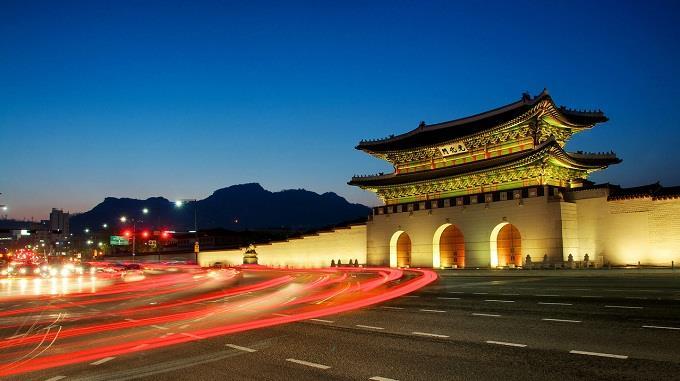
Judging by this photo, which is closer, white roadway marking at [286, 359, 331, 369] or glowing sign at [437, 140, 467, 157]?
white roadway marking at [286, 359, 331, 369]

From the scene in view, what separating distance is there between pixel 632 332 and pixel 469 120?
41154 mm

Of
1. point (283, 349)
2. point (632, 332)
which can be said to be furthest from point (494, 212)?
point (283, 349)

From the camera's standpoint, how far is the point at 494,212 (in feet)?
134

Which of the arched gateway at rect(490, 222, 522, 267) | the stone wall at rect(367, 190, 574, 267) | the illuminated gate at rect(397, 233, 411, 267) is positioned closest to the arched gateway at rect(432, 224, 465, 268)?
the stone wall at rect(367, 190, 574, 267)

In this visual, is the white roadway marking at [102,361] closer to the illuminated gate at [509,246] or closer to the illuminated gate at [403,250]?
the illuminated gate at [509,246]

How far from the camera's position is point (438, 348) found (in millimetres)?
9781

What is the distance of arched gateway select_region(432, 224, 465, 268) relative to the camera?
4441cm

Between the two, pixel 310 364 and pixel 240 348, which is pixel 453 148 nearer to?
pixel 240 348

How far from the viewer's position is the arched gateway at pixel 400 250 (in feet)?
162

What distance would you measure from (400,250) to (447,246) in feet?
19.1

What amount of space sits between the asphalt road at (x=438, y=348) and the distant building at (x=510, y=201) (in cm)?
2079

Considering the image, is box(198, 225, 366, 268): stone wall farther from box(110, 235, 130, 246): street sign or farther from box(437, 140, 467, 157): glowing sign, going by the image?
box(110, 235, 130, 246): street sign

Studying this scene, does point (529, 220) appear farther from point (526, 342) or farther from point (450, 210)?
point (526, 342)

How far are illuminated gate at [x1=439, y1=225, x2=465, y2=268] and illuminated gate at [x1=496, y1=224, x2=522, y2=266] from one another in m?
3.40
